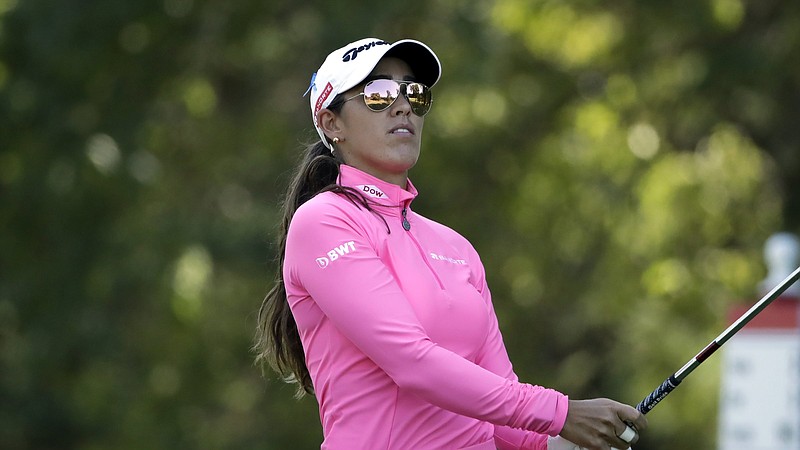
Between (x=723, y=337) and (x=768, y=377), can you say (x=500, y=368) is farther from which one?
(x=768, y=377)

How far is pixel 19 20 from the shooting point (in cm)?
1342

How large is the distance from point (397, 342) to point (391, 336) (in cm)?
2

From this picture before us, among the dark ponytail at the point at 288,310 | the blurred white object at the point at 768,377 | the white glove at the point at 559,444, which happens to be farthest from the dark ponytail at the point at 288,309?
the blurred white object at the point at 768,377

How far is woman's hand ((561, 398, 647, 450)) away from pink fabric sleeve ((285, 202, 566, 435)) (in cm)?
3

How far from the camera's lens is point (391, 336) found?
2684 millimetres

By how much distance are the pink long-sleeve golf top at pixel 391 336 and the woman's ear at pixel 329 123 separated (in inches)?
6.8

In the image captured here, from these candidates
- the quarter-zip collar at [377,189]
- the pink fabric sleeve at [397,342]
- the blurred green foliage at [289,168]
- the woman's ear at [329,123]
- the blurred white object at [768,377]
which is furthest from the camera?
the blurred green foliage at [289,168]

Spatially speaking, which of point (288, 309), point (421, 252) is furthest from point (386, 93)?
point (288, 309)

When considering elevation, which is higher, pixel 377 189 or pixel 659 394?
pixel 377 189

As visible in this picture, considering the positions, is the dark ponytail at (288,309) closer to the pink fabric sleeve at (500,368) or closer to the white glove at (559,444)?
the pink fabric sleeve at (500,368)

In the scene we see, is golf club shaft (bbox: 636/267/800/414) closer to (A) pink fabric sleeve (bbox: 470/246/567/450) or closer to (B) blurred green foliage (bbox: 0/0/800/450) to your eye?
(A) pink fabric sleeve (bbox: 470/246/567/450)

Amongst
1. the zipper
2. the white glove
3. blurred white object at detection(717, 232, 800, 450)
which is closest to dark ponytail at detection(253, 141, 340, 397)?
the zipper

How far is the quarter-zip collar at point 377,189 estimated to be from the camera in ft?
9.66

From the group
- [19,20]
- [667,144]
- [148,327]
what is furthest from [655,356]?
[19,20]
